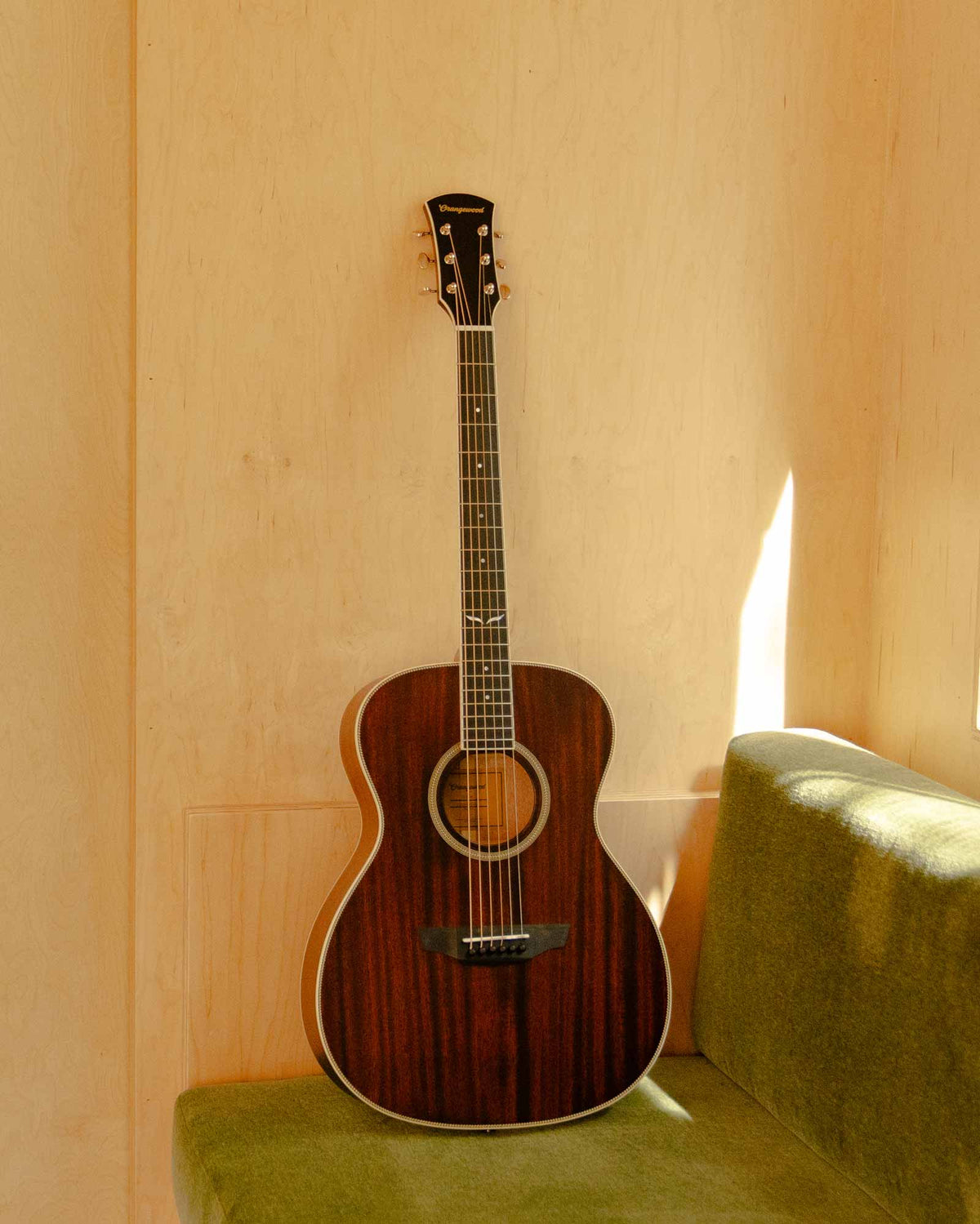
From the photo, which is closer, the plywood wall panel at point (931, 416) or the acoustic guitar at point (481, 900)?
the acoustic guitar at point (481, 900)

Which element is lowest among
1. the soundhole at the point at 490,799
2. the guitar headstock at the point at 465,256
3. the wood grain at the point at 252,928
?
the wood grain at the point at 252,928

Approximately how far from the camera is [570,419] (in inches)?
67.0

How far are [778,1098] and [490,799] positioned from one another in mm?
512

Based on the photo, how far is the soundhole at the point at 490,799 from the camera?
4.85 feet

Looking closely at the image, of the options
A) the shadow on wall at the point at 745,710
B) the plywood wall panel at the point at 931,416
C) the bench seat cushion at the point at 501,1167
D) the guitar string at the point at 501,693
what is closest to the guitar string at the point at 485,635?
the guitar string at the point at 501,693

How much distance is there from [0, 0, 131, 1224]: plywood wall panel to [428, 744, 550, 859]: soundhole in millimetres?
515

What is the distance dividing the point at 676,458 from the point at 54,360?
0.91 meters

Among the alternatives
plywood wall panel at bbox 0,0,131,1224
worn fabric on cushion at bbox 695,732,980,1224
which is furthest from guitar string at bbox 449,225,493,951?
plywood wall panel at bbox 0,0,131,1224

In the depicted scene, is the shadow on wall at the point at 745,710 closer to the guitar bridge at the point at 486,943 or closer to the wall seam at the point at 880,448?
the wall seam at the point at 880,448

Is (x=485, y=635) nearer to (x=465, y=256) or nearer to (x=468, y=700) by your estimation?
(x=468, y=700)

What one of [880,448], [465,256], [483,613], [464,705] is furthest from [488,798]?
[880,448]

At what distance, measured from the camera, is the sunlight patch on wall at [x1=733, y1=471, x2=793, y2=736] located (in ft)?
5.83

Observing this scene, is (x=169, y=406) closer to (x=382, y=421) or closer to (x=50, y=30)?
(x=382, y=421)

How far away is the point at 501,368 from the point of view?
1675 millimetres
